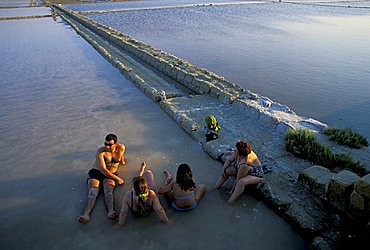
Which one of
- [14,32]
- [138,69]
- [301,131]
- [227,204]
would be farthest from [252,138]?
[14,32]

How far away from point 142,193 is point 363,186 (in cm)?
239

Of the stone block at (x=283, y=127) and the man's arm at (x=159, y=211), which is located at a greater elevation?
the stone block at (x=283, y=127)

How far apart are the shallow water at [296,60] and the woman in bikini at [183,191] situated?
13.8 ft

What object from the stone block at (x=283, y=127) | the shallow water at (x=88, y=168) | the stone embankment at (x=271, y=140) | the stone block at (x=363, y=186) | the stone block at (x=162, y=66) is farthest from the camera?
the stone block at (x=162, y=66)

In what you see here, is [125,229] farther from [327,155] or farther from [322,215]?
[327,155]

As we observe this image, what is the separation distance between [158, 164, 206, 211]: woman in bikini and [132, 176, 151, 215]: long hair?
34 centimetres

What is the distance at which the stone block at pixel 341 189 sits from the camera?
3.37m

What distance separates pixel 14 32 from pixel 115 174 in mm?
21310

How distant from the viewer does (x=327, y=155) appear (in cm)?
450

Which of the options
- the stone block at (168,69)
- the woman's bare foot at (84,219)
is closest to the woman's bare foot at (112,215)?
the woman's bare foot at (84,219)

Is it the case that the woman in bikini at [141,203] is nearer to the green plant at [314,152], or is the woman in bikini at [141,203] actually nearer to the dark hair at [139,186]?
the dark hair at [139,186]

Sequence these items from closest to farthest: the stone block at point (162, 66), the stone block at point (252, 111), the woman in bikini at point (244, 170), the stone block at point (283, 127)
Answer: the woman in bikini at point (244, 170) → the stone block at point (283, 127) → the stone block at point (252, 111) → the stone block at point (162, 66)

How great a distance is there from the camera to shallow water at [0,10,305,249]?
3.46m

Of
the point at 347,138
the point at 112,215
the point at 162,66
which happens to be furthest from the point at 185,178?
the point at 162,66
